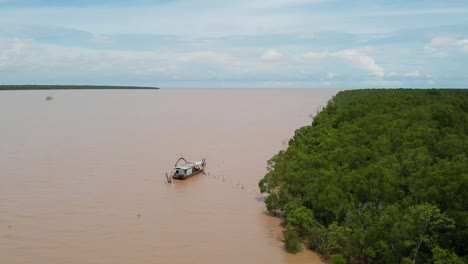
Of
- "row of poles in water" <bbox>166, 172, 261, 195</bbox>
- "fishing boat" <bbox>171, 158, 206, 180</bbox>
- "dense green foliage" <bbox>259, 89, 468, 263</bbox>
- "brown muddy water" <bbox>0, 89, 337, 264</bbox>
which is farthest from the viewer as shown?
"fishing boat" <bbox>171, 158, 206, 180</bbox>

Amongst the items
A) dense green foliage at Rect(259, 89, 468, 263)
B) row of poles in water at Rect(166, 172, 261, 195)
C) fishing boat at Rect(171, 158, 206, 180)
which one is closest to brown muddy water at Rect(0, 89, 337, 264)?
row of poles in water at Rect(166, 172, 261, 195)

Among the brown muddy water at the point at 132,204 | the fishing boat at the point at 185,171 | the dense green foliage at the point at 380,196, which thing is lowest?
the brown muddy water at the point at 132,204

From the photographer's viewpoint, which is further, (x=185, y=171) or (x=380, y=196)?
(x=185, y=171)

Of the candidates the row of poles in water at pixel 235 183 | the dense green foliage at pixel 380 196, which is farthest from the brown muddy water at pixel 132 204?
the dense green foliage at pixel 380 196

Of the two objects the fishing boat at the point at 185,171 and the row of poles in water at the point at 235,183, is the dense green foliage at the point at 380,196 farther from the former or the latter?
the fishing boat at the point at 185,171

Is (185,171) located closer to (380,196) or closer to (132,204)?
(132,204)

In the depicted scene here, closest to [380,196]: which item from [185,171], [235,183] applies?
[235,183]

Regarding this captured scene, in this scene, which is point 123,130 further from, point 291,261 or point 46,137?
point 291,261

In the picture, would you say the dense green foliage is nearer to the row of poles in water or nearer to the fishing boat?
the row of poles in water
